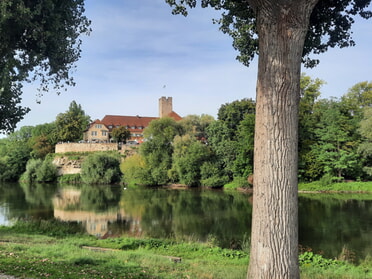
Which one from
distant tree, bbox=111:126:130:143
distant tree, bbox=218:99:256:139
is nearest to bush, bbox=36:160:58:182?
distant tree, bbox=111:126:130:143

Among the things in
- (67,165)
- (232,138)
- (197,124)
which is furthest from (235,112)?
(67,165)

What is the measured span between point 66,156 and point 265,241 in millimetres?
65180

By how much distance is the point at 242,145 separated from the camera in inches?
1601

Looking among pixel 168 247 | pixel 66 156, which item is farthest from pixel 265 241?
pixel 66 156

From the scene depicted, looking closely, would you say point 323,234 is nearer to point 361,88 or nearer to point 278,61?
point 278,61

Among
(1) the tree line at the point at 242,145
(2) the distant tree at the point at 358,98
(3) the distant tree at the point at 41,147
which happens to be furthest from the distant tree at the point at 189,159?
(3) the distant tree at the point at 41,147

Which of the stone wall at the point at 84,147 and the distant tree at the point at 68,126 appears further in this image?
the distant tree at the point at 68,126

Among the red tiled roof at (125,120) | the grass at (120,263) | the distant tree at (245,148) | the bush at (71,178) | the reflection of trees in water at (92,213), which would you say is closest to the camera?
the grass at (120,263)

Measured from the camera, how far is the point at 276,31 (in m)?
4.03

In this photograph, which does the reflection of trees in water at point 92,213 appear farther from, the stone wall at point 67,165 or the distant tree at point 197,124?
the stone wall at point 67,165

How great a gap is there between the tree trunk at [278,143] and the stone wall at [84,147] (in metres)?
63.7

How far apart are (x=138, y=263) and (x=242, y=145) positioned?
3350cm

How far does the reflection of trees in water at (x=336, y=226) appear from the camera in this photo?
45.3ft

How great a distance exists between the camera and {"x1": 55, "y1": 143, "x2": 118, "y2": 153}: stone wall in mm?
66062
